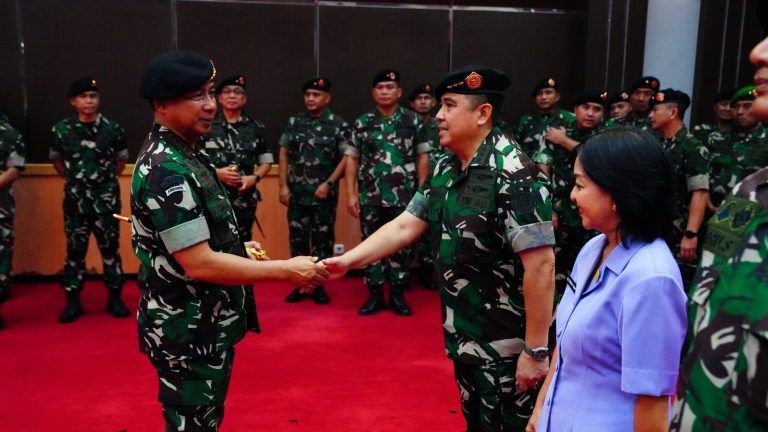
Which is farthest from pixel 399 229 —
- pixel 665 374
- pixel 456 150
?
pixel 665 374

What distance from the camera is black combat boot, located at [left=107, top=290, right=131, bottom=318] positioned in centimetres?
480

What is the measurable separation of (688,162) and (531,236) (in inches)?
109

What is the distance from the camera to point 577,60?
6.53 m

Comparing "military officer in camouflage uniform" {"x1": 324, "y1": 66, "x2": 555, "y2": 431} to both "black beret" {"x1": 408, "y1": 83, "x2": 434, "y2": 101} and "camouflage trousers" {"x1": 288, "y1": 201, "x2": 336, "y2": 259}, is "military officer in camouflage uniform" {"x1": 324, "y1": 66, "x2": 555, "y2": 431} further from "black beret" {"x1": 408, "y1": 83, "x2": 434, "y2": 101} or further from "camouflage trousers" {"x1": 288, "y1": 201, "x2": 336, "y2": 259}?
"black beret" {"x1": 408, "y1": 83, "x2": 434, "y2": 101}

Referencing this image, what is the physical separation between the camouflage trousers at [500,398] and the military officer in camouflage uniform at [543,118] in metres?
3.70

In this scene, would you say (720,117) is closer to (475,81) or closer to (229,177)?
(229,177)

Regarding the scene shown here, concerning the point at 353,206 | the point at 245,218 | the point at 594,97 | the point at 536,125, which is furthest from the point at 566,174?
the point at 245,218

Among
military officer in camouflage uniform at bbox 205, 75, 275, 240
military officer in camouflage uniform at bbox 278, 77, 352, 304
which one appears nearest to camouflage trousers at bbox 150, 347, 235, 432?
military officer in camouflage uniform at bbox 205, 75, 275, 240

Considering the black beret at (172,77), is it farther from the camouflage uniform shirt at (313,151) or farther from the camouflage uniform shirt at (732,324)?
the camouflage uniform shirt at (313,151)

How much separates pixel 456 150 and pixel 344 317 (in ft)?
9.67

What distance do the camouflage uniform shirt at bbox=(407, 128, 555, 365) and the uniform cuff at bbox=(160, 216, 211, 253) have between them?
76 centimetres

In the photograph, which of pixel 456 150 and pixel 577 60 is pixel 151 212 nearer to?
pixel 456 150

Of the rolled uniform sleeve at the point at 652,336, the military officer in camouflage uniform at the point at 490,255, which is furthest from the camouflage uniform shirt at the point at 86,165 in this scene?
the rolled uniform sleeve at the point at 652,336

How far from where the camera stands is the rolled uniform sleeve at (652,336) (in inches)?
48.4
